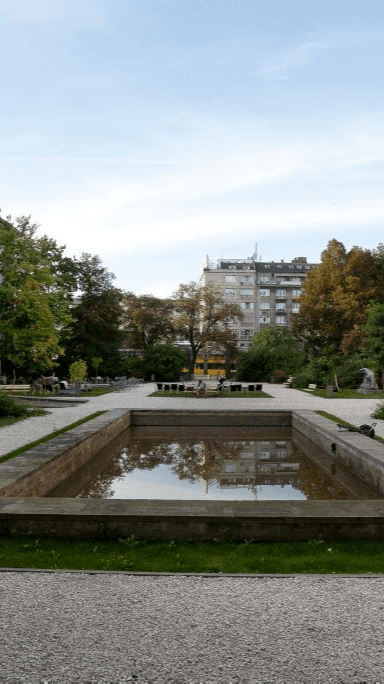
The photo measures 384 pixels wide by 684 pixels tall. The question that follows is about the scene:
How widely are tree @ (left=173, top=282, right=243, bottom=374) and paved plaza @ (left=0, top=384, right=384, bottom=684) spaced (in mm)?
49416

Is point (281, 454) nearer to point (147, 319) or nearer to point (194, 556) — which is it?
point (194, 556)

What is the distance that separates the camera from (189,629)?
3.83m

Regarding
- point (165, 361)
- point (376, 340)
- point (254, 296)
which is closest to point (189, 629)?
point (376, 340)

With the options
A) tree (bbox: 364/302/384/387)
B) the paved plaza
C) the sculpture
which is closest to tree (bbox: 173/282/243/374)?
the sculpture

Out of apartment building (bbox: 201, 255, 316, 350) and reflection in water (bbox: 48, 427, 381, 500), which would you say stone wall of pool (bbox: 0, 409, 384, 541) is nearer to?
reflection in water (bbox: 48, 427, 381, 500)

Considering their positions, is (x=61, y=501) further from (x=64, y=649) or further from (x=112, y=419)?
(x=112, y=419)

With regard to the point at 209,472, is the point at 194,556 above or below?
above

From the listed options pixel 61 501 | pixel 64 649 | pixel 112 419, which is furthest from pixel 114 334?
pixel 64 649

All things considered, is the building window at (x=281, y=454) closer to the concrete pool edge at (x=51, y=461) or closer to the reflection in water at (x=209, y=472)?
the reflection in water at (x=209, y=472)

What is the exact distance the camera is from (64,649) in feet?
11.6

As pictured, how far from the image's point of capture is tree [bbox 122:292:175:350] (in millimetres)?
54219

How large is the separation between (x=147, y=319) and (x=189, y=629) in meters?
50.7

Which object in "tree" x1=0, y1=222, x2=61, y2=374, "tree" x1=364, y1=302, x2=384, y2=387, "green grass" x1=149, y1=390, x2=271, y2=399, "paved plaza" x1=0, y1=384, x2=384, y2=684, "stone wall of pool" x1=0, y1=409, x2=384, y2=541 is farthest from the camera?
"green grass" x1=149, y1=390, x2=271, y2=399

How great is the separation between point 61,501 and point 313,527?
2879 millimetres
